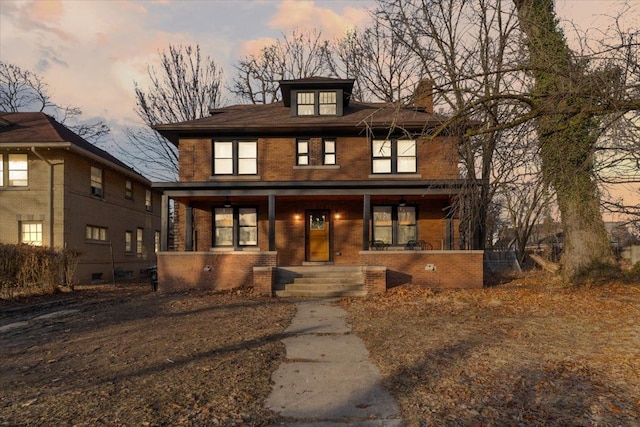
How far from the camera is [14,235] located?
16.7 meters

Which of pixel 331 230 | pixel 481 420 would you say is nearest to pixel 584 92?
pixel 481 420

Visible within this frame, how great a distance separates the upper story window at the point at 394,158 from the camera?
1611 centimetres

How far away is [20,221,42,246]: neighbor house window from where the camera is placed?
1677 cm

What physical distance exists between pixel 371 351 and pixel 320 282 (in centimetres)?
679

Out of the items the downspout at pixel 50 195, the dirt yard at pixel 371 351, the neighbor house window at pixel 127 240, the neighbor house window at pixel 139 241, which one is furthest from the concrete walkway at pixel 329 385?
the neighbor house window at pixel 139 241

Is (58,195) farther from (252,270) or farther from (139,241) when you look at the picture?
(252,270)

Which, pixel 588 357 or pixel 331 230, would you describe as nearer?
pixel 588 357

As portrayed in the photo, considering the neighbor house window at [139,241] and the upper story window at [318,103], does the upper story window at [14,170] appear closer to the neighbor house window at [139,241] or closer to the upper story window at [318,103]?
the neighbor house window at [139,241]

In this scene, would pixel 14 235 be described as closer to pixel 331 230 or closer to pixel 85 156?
pixel 85 156

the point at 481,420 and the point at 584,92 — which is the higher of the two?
the point at 584,92

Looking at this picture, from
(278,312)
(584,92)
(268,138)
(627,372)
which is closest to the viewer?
(627,372)

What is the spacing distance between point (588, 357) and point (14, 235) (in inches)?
769

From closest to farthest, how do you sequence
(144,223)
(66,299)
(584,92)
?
(584,92)
(66,299)
(144,223)

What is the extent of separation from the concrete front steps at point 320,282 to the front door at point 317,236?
2824mm
